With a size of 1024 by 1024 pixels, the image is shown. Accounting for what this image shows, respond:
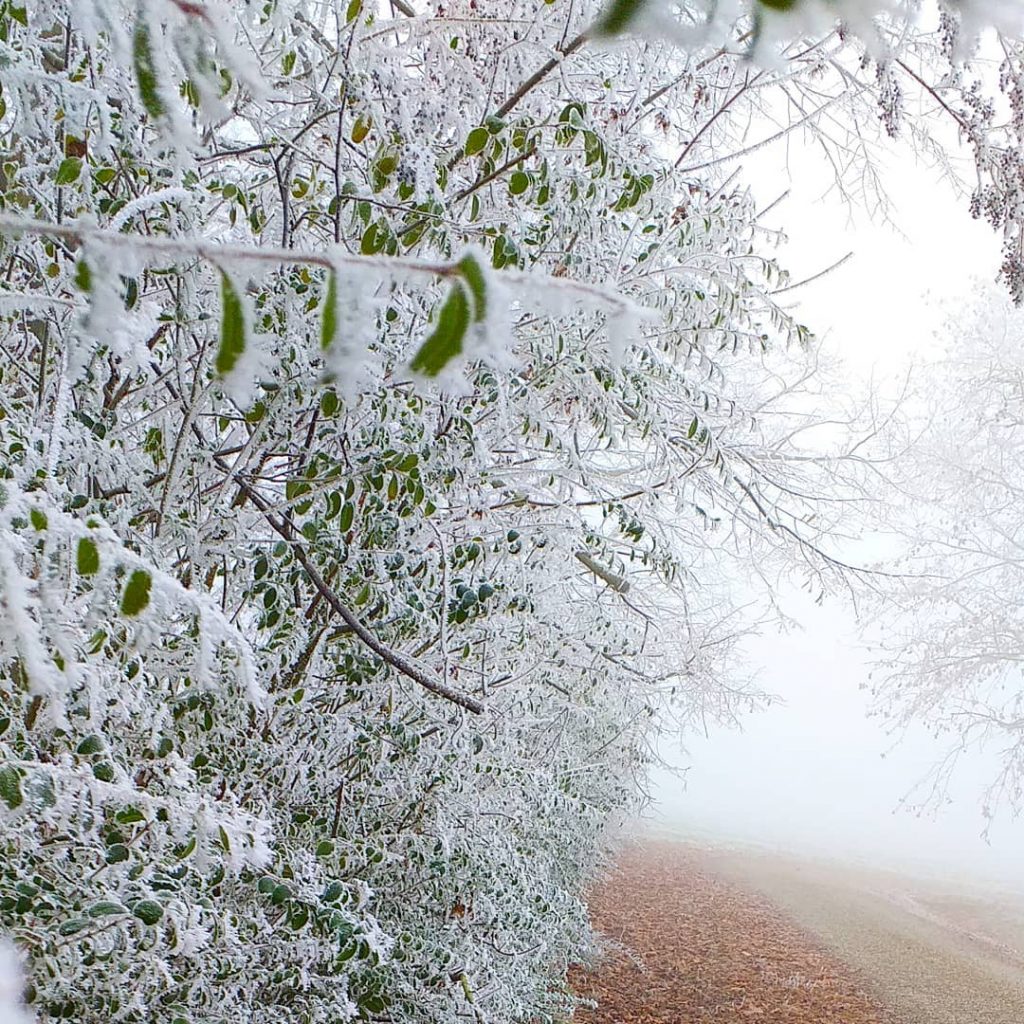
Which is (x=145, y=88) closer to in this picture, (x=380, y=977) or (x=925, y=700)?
(x=380, y=977)

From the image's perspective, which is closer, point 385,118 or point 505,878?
point 385,118

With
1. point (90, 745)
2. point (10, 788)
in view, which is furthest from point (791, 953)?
point (10, 788)

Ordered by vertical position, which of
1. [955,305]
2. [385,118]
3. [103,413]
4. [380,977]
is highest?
[955,305]

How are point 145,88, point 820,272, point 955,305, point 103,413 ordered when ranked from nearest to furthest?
point 145,88 < point 103,413 < point 820,272 < point 955,305

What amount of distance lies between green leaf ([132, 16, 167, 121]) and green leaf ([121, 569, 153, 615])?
513mm

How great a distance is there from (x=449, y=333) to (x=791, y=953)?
995cm

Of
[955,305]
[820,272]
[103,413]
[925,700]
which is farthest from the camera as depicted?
[955,305]

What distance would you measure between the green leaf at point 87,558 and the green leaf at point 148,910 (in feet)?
2.65

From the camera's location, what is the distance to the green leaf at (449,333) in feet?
2.08

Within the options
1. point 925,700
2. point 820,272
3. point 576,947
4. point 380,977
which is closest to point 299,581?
point 380,977

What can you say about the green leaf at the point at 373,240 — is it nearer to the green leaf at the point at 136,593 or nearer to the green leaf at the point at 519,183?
the green leaf at the point at 519,183

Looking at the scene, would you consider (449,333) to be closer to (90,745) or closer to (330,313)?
(330,313)

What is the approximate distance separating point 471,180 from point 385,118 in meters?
0.39

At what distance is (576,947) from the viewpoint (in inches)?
260
